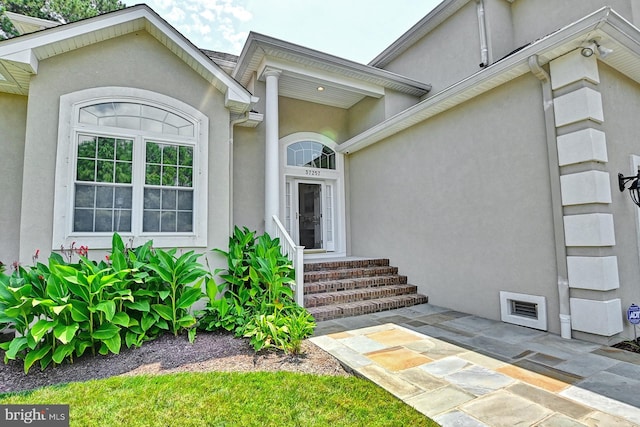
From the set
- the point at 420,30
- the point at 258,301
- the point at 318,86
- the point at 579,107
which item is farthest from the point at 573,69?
the point at 420,30

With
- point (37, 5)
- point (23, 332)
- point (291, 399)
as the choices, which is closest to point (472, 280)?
point (291, 399)

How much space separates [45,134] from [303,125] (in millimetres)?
5366

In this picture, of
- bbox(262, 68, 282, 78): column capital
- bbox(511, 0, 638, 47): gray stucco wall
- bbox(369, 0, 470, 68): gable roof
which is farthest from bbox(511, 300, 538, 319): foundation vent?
bbox(369, 0, 470, 68): gable roof

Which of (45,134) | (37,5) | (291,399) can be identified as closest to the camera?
(291,399)

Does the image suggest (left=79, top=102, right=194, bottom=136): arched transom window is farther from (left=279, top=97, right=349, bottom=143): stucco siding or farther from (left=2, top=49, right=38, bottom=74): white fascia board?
(left=279, top=97, right=349, bottom=143): stucco siding

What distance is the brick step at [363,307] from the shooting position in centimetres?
530

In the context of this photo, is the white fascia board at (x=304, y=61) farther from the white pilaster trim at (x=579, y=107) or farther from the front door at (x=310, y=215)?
the white pilaster trim at (x=579, y=107)

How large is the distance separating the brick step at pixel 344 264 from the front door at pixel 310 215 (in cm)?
187

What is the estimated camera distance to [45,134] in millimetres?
4520

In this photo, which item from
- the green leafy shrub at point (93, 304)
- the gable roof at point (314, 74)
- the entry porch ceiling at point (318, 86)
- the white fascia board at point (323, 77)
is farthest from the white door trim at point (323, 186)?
the green leafy shrub at point (93, 304)

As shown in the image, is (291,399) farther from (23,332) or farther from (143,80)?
(143,80)

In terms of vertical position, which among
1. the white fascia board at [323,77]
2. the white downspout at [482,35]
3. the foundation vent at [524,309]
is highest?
the white downspout at [482,35]

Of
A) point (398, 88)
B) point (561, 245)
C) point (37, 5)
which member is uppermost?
point (37, 5)

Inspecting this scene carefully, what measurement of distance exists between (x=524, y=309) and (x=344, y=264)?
131 inches
